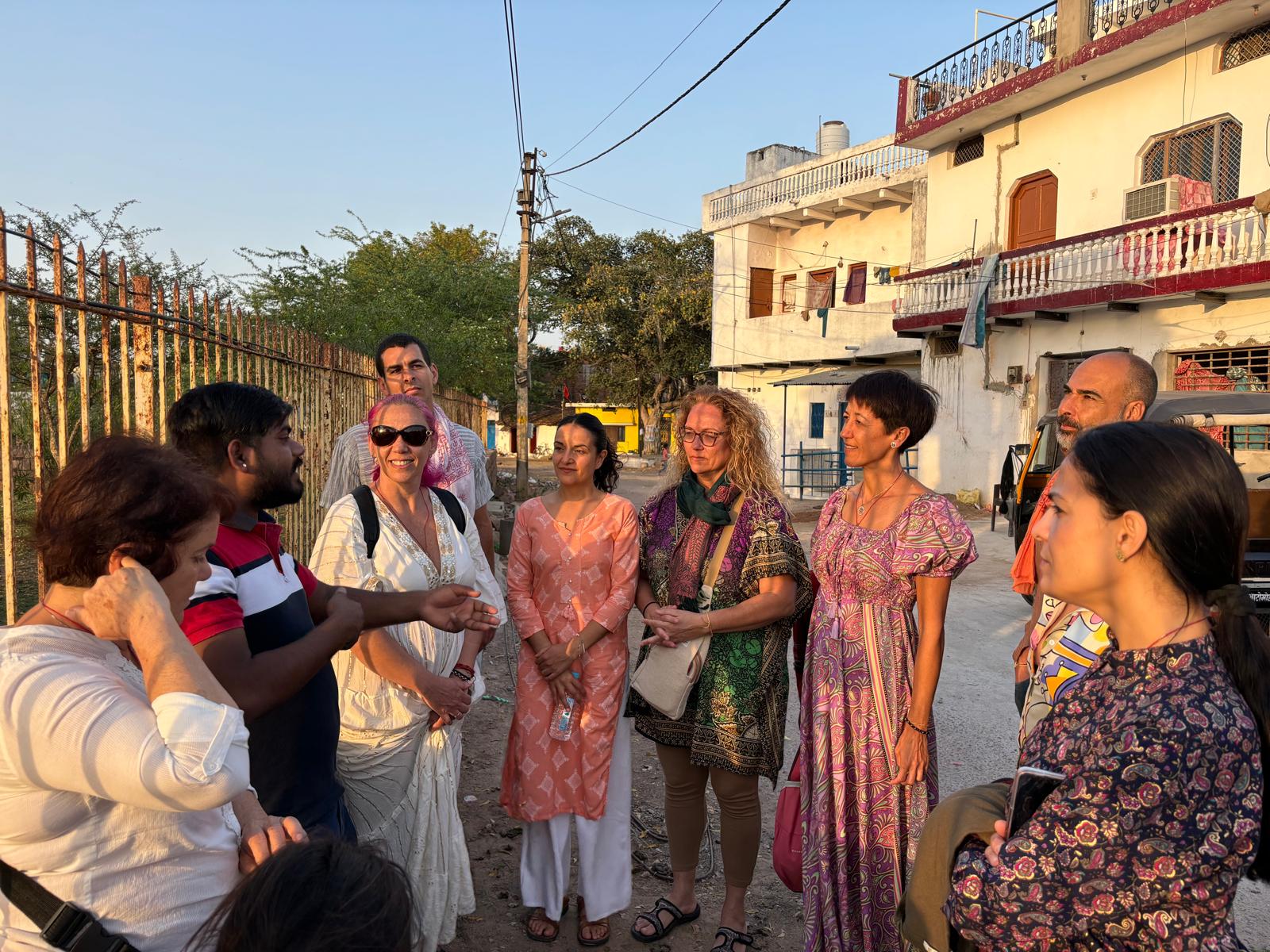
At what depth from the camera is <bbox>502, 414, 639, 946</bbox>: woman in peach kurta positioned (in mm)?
3035

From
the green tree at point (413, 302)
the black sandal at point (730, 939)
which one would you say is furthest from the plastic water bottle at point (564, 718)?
the green tree at point (413, 302)

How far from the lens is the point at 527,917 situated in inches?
124

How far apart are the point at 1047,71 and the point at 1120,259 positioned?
3.42 meters

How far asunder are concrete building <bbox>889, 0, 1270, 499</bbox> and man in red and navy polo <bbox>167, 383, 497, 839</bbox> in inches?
445

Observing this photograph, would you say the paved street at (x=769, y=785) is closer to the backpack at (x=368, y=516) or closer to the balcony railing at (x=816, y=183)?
the backpack at (x=368, y=516)

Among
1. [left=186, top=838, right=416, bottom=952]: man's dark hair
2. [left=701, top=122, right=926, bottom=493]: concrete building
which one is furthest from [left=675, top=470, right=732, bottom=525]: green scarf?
[left=701, top=122, right=926, bottom=493]: concrete building

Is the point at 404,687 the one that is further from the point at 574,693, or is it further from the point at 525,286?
the point at 525,286

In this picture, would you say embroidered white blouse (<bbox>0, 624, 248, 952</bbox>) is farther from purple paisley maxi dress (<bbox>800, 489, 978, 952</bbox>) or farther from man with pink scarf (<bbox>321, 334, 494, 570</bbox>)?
man with pink scarf (<bbox>321, 334, 494, 570</bbox>)

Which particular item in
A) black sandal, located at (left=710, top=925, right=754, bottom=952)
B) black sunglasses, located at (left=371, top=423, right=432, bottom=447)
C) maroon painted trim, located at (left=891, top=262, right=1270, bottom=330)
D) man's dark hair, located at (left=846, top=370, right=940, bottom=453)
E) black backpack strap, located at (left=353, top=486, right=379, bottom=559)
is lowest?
black sandal, located at (left=710, top=925, right=754, bottom=952)

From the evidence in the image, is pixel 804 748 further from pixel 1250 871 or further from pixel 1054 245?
pixel 1054 245

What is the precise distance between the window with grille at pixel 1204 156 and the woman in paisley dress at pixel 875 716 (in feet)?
41.4

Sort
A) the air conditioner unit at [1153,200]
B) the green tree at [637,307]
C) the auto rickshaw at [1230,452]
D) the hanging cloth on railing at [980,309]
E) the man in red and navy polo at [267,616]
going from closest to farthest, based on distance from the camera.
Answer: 1. the man in red and navy polo at [267,616]
2. the auto rickshaw at [1230,452]
3. the air conditioner unit at [1153,200]
4. the hanging cloth on railing at [980,309]
5. the green tree at [637,307]

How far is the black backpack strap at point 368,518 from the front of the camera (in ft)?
8.84

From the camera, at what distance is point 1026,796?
142 centimetres
